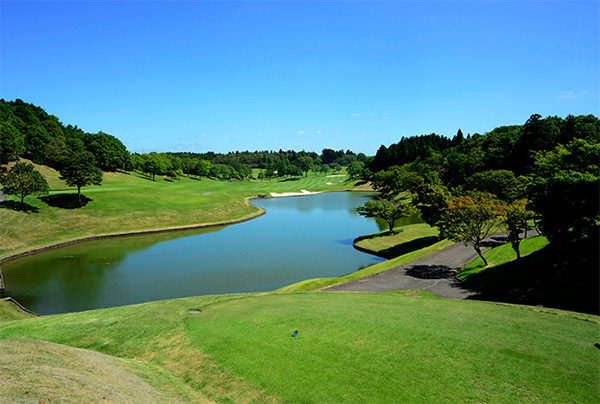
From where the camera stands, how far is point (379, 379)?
383 inches

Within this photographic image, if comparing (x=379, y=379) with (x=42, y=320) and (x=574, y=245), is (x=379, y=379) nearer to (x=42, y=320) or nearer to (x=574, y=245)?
(x=42, y=320)

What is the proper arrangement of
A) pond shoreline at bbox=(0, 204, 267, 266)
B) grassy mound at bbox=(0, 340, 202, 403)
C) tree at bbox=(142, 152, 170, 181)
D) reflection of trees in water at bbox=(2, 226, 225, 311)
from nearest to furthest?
grassy mound at bbox=(0, 340, 202, 403), reflection of trees in water at bbox=(2, 226, 225, 311), pond shoreline at bbox=(0, 204, 267, 266), tree at bbox=(142, 152, 170, 181)

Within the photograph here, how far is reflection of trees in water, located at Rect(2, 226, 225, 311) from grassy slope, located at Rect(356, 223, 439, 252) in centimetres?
3286

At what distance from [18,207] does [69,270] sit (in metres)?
23.7

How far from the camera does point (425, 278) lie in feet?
90.1

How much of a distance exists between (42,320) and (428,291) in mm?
24734

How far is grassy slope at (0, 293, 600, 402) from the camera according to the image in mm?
9258

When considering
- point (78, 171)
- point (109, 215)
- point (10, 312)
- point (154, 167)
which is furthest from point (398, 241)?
point (154, 167)

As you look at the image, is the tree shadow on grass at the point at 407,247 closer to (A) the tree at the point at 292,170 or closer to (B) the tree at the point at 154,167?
(B) the tree at the point at 154,167

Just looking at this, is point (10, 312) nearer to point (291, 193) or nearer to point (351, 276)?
point (351, 276)

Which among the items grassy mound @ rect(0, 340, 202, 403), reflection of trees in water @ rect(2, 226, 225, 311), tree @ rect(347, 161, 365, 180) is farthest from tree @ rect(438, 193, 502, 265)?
tree @ rect(347, 161, 365, 180)

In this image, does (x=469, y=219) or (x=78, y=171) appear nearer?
(x=469, y=219)

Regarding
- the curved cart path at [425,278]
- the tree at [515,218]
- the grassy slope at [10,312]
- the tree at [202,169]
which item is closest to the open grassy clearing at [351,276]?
the curved cart path at [425,278]

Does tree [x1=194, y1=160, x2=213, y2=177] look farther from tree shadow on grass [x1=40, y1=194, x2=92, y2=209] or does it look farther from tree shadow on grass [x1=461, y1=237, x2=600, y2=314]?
tree shadow on grass [x1=461, y1=237, x2=600, y2=314]
